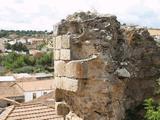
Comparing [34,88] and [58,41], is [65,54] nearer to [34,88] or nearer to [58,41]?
[58,41]

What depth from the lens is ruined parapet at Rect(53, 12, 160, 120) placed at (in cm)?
724

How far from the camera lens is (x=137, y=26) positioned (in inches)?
340

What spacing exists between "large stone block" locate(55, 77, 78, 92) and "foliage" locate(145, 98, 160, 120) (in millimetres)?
1316

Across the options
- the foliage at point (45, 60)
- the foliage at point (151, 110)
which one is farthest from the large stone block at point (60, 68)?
the foliage at point (45, 60)

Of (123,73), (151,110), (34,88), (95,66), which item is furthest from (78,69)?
(34,88)

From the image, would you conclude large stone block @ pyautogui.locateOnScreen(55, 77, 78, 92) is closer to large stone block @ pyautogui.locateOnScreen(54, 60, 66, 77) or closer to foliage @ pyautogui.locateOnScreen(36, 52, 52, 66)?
large stone block @ pyautogui.locateOnScreen(54, 60, 66, 77)

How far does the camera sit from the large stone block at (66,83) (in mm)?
7184

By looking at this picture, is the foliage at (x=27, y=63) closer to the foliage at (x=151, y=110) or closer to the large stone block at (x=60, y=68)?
the large stone block at (x=60, y=68)

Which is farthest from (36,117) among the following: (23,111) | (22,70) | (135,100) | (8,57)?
(8,57)

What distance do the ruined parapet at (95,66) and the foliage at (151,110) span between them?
433mm

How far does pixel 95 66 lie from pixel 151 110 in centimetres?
122

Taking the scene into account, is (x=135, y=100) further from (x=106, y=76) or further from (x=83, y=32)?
(x=83, y=32)

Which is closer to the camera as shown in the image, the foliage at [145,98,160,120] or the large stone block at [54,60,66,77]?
the foliage at [145,98,160,120]

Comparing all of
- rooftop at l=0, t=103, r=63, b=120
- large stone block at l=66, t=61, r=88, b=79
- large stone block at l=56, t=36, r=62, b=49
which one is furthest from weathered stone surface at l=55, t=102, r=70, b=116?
rooftop at l=0, t=103, r=63, b=120
